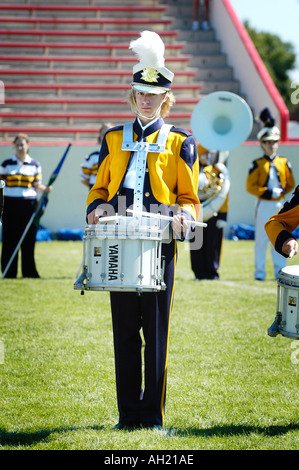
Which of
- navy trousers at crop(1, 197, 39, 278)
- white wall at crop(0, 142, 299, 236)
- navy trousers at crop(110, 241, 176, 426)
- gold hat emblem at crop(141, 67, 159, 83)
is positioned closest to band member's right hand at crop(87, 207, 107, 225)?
navy trousers at crop(110, 241, 176, 426)

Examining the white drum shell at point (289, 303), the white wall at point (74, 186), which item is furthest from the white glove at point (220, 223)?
the white drum shell at point (289, 303)

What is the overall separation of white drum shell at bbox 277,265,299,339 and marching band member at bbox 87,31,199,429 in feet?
1.83

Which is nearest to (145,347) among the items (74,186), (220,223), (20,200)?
(220,223)

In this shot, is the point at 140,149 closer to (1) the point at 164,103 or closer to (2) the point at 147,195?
(2) the point at 147,195

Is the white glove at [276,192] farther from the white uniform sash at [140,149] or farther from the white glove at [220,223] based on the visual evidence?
the white uniform sash at [140,149]

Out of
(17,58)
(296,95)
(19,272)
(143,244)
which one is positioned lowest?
(19,272)

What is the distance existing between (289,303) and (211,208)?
549 cm

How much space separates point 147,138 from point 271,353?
255 centimetres

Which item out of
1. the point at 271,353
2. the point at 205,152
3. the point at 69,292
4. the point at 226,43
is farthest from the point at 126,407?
the point at 226,43

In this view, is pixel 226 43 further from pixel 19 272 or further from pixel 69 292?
pixel 69 292

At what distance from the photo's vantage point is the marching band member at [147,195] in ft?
11.8

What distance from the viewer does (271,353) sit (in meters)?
5.57

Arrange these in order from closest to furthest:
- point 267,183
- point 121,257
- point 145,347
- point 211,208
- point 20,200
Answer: point 121,257 < point 145,347 < point 211,208 < point 267,183 < point 20,200

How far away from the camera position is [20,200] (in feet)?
30.9
